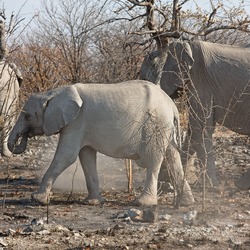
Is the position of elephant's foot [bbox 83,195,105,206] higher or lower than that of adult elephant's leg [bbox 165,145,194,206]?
lower

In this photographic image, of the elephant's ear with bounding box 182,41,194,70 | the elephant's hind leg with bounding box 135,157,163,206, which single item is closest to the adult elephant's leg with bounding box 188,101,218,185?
the elephant's ear with bounding box 182,41,194,70

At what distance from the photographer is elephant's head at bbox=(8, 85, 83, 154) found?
784 cm

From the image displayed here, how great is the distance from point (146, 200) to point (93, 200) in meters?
0.66

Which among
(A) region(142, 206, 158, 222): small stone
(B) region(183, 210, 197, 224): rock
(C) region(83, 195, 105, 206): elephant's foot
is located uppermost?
(A) region(142, 206, 158, 222): small stone

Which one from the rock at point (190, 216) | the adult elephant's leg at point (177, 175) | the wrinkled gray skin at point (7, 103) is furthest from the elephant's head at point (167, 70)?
the rock at point (190, 216)

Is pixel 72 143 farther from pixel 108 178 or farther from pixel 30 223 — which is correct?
pixel 108 178

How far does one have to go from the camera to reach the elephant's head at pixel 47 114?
309 inches

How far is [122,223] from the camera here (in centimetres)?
679

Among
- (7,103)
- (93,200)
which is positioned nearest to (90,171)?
(93,200)

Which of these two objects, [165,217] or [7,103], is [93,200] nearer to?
[165,217]

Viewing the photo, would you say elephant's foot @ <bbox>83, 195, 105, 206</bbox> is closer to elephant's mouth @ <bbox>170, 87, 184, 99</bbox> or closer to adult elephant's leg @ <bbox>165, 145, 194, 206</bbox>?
adult elephant's leg @ <bbox>165, 145, 194, 206</bbox>

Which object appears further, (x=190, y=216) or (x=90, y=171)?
(x=90, y=171)

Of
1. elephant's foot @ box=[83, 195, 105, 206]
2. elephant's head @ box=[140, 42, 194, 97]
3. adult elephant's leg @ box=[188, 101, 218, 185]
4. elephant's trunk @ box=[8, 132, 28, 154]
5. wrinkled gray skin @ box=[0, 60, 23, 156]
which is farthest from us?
elephant's head @ box=[140, 42, 194, 97]

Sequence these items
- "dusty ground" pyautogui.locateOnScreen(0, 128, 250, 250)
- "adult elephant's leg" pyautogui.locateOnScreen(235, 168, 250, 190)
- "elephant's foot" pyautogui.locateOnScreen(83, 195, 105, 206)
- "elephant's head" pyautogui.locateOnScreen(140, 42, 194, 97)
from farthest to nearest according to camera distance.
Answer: "elephant's head" pyautogui.locateOnScreen(140, 42, 194, 97), "adult elephant's leg" pyautogui.locateOnScreen(235, 168, 250, 190), "elephant's foot" pyautogui.locateOnScreen(83, 195, 105, 206), "dusty ground" pyautogui.locateOnScreen(0, 128, 250, 250)
